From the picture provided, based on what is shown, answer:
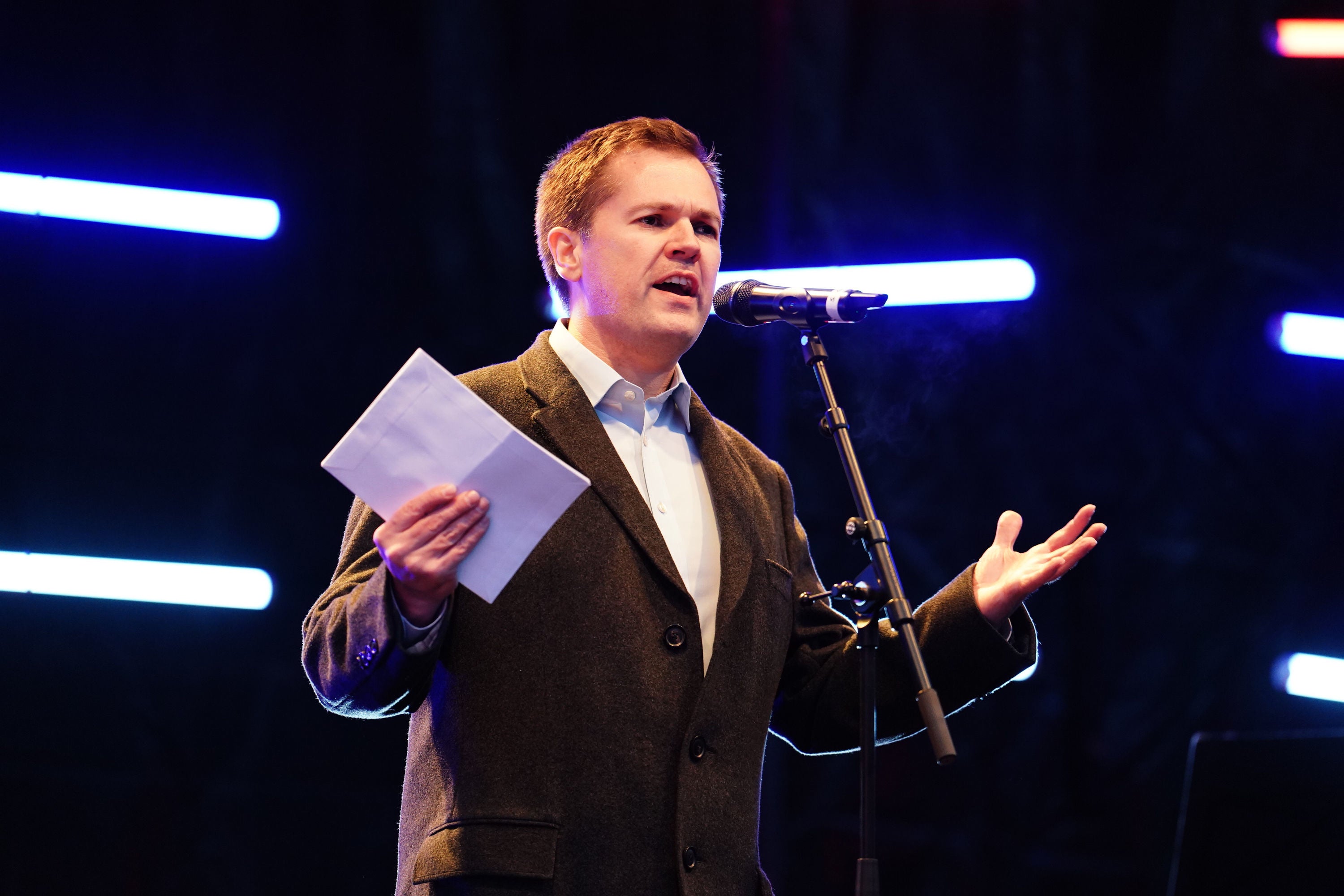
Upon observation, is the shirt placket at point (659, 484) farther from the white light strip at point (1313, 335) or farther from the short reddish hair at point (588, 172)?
the white light strip at point (1313, 335)

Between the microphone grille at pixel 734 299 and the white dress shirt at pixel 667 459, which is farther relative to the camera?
the microphone grille at pixel 734 299

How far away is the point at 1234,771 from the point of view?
2.66 m

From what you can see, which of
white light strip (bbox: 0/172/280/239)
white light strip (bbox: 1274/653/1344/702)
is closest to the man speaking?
white light strip (bbox: 0/172/280/239)

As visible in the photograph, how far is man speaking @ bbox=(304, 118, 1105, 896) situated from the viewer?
156 centimetres

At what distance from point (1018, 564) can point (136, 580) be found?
9.10 ft

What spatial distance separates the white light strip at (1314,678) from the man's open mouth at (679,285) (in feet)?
8.61

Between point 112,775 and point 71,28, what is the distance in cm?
227

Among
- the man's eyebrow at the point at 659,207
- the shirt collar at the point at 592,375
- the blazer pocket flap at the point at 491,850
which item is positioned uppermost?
the man's eyebrow at the point at 659,207

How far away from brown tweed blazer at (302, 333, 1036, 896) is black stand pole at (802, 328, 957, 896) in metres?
0.21

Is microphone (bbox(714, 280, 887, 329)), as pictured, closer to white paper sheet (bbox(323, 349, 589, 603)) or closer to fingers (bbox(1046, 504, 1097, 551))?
fingers (bbox(1046, 504, 1097, 551))

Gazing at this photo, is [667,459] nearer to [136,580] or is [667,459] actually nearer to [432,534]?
[432,534]

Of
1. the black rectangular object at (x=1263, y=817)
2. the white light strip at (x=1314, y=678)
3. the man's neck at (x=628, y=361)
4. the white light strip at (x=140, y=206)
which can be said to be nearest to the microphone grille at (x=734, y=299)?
the man's neck at (x=628, y=361)

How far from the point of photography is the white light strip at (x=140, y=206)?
3.56 m

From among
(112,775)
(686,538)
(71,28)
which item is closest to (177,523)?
(112,775)
